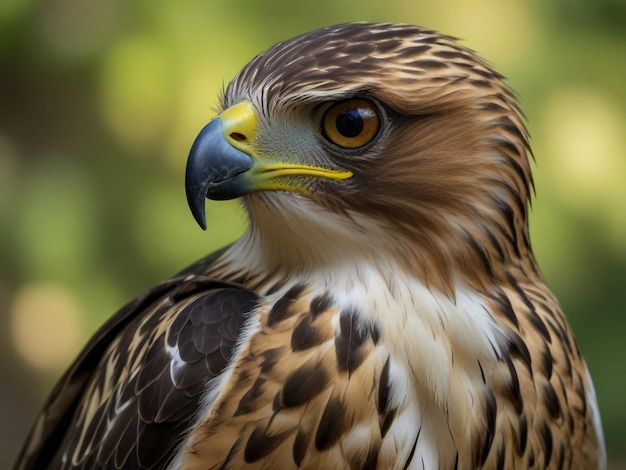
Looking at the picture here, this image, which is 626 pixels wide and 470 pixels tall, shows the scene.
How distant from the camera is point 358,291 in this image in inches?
74.7

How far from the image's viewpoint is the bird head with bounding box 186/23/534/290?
184 centimetres

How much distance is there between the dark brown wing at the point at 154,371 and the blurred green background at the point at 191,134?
1394 mm

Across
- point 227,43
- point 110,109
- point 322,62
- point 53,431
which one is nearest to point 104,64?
point 110,109

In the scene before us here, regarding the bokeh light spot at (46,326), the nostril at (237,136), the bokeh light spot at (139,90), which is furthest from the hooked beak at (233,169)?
the bokeh light spot at (46,326)

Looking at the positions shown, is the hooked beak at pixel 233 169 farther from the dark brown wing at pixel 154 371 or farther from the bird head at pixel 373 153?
the dark brown wing at pixel 154 371

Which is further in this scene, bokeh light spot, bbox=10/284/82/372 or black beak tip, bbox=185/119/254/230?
bokeh light spot, bbox=10/284/82/372

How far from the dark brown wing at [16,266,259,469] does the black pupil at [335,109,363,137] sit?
0.38 meters

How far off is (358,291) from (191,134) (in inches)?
74.9

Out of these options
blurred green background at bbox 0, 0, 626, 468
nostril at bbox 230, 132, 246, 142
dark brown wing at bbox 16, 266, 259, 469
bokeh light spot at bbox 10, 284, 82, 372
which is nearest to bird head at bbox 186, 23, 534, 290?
nostril at bbox 230, 132, 246, 142

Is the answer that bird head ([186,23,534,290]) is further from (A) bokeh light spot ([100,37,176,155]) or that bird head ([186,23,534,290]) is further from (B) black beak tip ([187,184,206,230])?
(A) bokeh light spot ([100,37,176,155])

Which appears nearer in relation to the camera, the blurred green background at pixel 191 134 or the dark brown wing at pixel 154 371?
the dark brown wing at pixel 154 371

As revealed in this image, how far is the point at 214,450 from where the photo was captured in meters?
1.80

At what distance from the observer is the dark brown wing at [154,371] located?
1848 mm

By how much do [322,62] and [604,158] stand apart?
1893 mm
